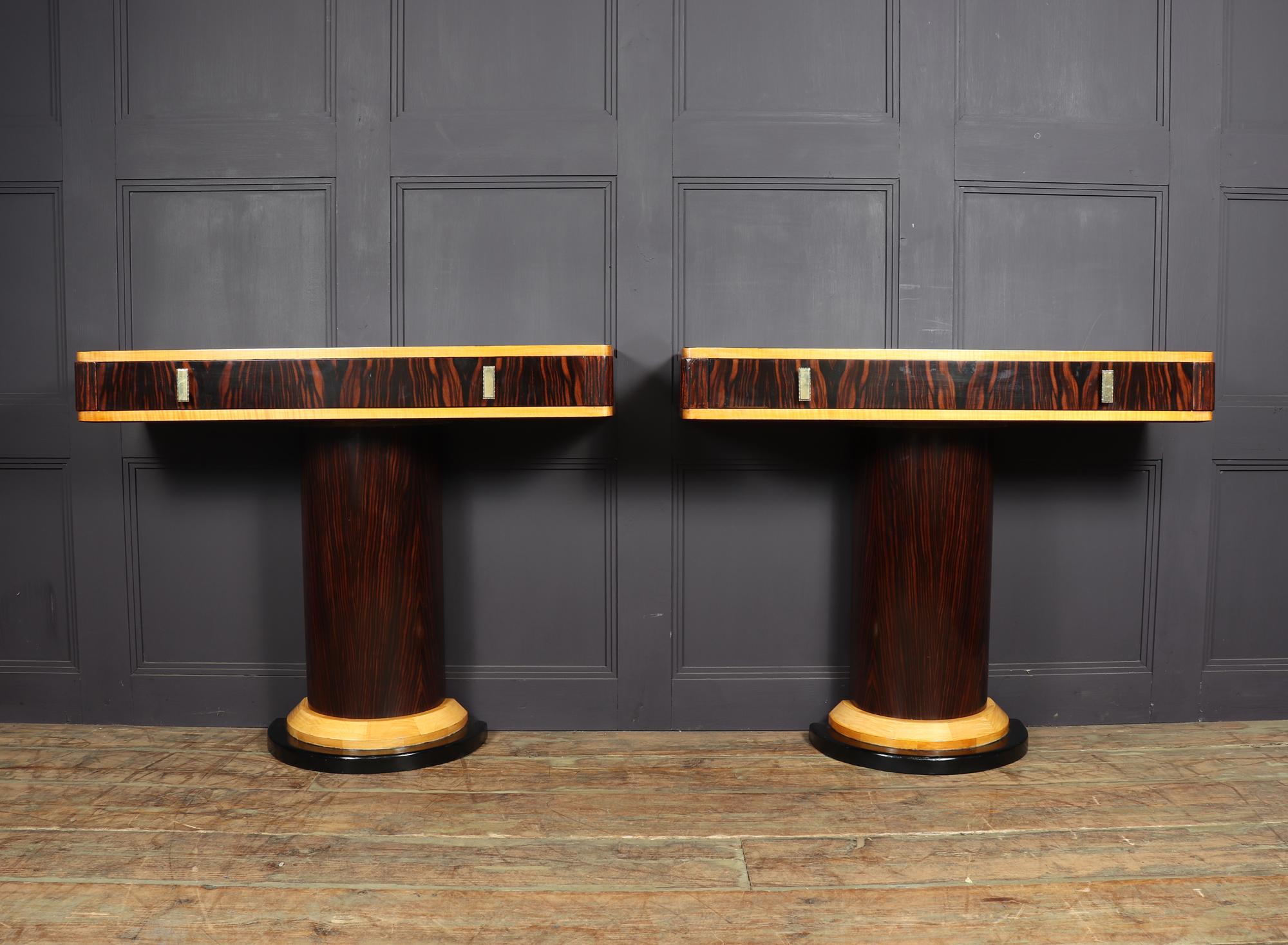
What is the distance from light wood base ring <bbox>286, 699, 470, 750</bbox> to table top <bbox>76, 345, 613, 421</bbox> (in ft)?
2.56

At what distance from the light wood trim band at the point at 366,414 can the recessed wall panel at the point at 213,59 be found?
102 centimetres

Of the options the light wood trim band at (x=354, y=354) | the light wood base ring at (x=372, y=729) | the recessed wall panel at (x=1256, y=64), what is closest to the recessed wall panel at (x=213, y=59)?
the light wood trim band at (x=354, y=354)

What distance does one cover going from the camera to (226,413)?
2.07 m

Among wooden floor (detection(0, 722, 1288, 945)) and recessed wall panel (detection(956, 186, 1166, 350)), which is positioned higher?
recessed wall panel (detection(956, 186, 1166, 350))

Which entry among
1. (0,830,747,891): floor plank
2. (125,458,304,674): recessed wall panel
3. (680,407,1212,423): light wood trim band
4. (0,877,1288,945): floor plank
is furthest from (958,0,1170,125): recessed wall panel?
(125,458,304,674): recessed wall panel

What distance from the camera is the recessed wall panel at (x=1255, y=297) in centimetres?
265

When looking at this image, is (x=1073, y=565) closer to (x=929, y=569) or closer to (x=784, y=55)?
(x=929, y=569)

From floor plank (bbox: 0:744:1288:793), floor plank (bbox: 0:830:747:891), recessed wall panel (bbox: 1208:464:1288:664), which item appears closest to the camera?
floor plank (bbox: 0:830:747:891)

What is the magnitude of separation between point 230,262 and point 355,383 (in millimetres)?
869

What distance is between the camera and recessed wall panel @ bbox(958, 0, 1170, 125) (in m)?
2.59

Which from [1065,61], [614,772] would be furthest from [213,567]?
[1065,61]

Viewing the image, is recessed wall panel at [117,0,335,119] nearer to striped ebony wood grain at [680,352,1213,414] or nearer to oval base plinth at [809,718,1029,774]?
striped ebony wood grain at [680,352,1213,414]

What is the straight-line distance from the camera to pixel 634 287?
2.58 meters

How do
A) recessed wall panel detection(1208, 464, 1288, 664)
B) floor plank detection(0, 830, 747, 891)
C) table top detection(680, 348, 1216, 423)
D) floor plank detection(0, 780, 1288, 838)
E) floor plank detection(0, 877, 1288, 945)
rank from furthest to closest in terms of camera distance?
1. recessed wall panel detection(1208, 464, 1288, 664)
2. table top detection(680, 348, 1216, 423)
3. floor plank detection(0, 780, 1288, 838)
4. floor plank detection(0, 830, 747, 891)
5. floor plank detection(0, 877, 1288, 945)
